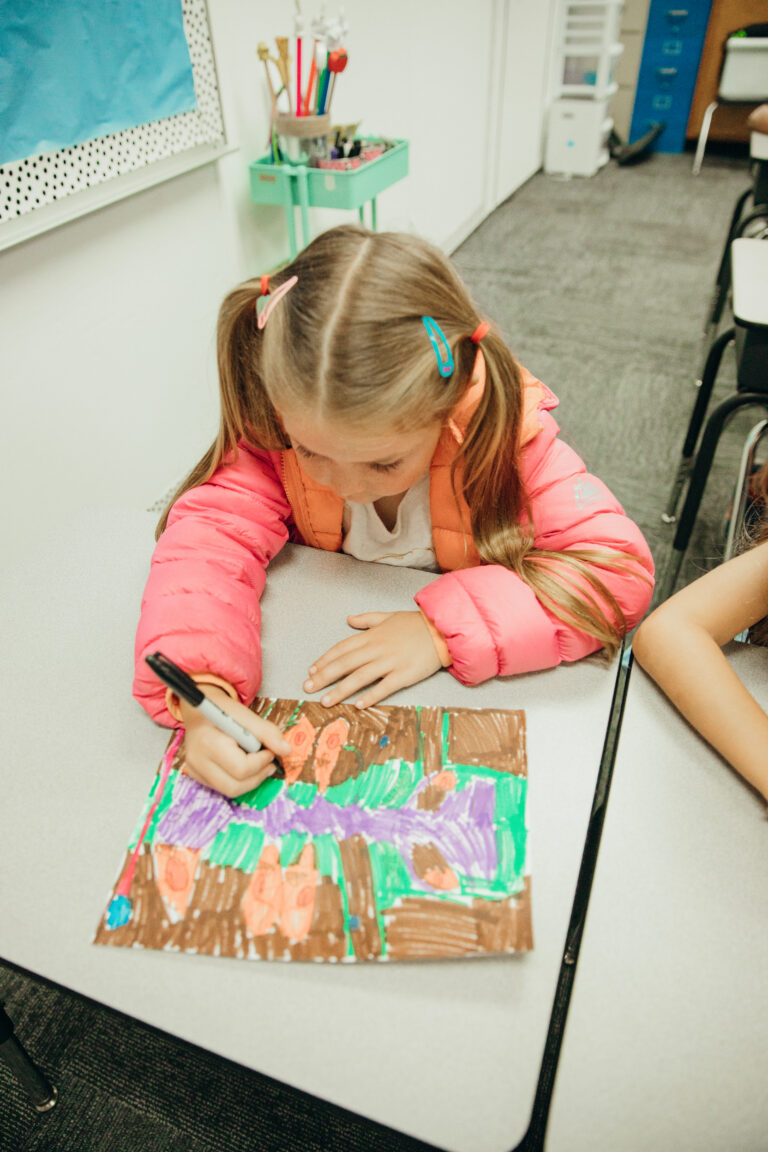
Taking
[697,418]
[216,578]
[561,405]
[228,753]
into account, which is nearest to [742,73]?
[561,405]

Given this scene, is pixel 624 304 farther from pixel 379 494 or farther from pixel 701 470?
pixel 379 494

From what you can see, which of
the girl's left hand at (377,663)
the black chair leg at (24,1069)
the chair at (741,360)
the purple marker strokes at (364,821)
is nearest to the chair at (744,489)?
the chair at (741,360)

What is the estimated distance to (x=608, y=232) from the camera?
3699 mm

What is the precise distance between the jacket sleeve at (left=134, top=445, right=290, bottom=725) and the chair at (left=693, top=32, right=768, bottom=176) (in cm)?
464

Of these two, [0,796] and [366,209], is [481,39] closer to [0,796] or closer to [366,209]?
[366,209]

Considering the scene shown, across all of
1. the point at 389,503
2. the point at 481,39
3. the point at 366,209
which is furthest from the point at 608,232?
the point at 389,503

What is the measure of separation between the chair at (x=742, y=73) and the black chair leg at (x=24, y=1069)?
519 cm

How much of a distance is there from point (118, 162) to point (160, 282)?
1.03 feet

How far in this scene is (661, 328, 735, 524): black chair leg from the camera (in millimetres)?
1746

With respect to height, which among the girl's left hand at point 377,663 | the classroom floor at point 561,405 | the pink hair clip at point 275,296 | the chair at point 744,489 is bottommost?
the classroom floor at point 561,405

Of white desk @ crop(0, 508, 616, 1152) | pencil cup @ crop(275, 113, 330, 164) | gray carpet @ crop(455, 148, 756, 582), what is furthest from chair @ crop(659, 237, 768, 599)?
pencil cup @ crop(275, 113, 330, 164)

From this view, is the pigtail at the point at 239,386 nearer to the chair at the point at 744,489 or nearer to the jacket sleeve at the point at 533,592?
the jacket sleeve at the point at 533,592

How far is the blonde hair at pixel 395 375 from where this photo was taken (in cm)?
66

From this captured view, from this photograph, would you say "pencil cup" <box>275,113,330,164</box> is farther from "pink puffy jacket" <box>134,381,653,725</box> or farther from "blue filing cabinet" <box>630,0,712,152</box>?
"blue filing cabinet" <box>630,0,712,152</box>
